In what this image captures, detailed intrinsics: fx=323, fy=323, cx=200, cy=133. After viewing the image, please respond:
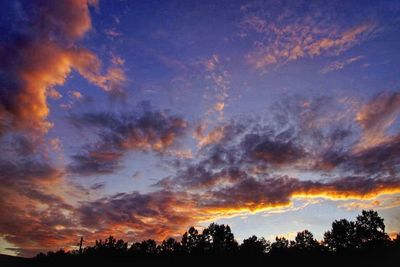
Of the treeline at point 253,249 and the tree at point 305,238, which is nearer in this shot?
the treeline at point 253,249

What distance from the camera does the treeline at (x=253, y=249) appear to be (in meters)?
40.0

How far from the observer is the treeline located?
131 ft

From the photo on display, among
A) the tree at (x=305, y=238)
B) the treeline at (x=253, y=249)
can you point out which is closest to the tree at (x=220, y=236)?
the treeline at (x=253, y=249)

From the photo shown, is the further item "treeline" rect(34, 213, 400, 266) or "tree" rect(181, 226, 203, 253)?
"tree" rect(181, 226, 203, 253)

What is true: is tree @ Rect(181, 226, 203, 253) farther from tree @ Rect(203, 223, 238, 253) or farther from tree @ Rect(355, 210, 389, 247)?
tree @ Rect(355, 210, 389, 247)

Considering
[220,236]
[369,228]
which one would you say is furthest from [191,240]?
[369,228]

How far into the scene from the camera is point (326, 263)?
121 ft

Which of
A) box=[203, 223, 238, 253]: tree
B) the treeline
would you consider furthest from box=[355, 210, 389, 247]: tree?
box=[203, 223, 238, 253]: tree

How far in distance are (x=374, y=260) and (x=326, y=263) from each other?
17.2 feet

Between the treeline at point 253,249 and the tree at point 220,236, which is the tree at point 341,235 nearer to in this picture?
the treeline at point 253,249

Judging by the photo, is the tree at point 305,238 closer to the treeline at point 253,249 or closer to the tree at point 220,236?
the treeline at point 253,249

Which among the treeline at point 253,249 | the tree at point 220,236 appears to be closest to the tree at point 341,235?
the treeline at point 253,249

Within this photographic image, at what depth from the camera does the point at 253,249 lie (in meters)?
73.2

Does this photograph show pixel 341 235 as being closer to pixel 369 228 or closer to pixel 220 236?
pixel 369 228
